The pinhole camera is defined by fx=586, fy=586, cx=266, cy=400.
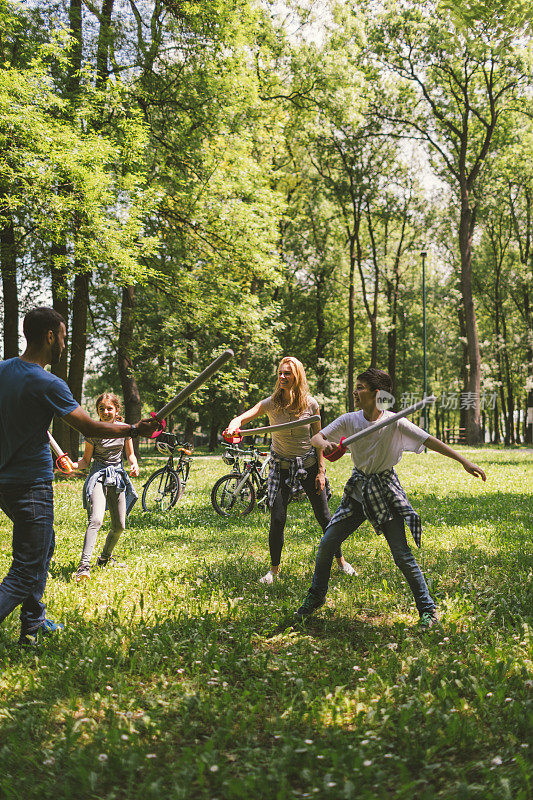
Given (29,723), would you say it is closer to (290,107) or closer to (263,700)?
(263,700)

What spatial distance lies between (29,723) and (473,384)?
24.6m

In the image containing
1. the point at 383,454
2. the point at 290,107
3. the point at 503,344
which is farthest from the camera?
the point at 503,344

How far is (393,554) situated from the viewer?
14.8ft

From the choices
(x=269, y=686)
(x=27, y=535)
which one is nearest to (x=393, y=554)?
(x=269, y=686)

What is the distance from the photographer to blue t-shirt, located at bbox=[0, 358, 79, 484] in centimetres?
396

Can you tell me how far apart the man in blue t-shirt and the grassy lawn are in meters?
0.65

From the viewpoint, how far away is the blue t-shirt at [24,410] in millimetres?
3963

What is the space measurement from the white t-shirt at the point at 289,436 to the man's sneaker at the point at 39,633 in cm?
260

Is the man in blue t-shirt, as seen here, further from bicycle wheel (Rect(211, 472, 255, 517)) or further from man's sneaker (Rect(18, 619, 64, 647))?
bicycle wheel (Rect(211, 472, 255, 517))

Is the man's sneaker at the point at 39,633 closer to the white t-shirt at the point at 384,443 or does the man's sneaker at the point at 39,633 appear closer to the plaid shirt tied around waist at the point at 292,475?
the plaid shirt tied around waist at the point at 292,475

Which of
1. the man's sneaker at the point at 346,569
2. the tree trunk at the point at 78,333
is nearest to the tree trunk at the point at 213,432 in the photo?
the tree trunk at the point at 78,333

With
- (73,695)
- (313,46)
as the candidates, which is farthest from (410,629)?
(313,46)

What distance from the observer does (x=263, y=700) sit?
3633mm

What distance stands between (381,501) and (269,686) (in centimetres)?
157
